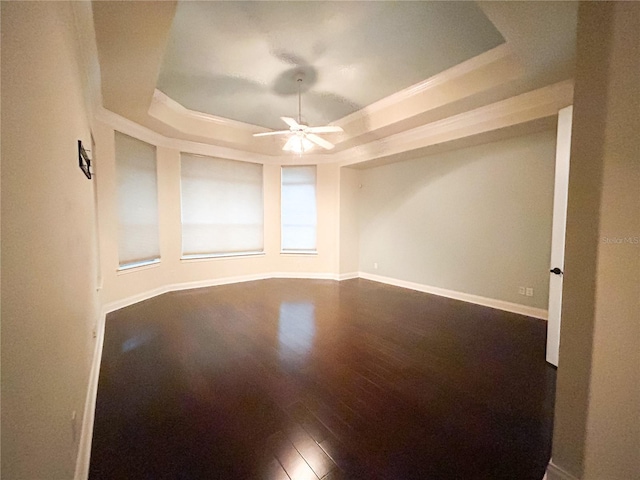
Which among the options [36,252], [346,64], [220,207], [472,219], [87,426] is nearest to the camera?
[36,252]

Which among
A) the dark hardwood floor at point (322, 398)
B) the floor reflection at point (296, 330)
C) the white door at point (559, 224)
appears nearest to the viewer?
the dark hardwood floor at point (322, 398)

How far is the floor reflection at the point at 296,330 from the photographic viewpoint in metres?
2.54

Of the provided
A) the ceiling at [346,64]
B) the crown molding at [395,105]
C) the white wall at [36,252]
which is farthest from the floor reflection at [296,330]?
the crown molding at [395,105]

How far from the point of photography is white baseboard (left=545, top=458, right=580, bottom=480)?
3.71 ft

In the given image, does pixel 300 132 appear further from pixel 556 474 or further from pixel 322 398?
pixel 556 474

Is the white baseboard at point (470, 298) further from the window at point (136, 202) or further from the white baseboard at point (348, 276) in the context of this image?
the window at point (136, 202)

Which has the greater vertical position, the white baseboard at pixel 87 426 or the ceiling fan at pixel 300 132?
the ceiling fan at pixel 300 132

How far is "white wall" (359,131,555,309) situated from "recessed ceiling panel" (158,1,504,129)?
167 cm

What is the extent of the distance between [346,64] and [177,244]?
3.99 meters

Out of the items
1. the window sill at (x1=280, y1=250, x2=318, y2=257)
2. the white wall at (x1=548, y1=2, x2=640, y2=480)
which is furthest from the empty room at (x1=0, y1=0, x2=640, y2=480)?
the window sill at (x1=280, y1=250, x2=318, y2=257)

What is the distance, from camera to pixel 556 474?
3.82ft

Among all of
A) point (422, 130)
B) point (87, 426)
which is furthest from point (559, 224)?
point (87, 426)

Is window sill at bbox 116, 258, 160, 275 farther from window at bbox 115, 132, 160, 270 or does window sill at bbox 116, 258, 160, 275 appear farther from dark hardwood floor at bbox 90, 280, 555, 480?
dark hardwood floor at bbox 90, 280, 555, 480

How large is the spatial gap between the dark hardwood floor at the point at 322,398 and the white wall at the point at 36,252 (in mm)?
548
